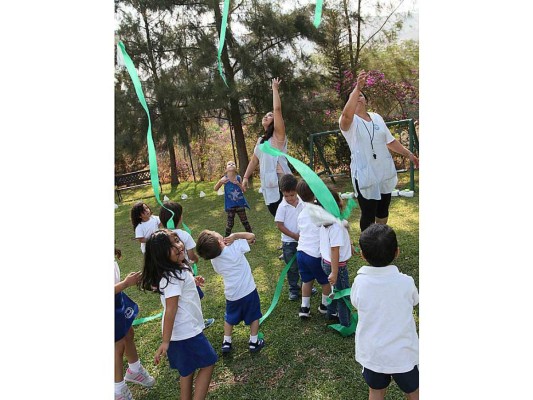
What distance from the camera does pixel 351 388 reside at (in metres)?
2.20

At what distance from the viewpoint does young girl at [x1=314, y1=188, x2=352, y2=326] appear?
96.0 inches

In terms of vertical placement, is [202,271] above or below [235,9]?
below

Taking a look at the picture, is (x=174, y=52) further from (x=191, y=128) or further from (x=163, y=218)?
(x=163, y=218)

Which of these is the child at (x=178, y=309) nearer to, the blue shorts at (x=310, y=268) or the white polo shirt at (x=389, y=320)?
the white polo shirt at (x=389, y=320)

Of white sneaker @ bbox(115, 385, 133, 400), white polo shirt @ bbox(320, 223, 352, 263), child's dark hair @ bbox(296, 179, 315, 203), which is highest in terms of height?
child's dark hair @ bbox(296, 179, 315, 203)

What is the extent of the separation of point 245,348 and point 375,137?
1.65m

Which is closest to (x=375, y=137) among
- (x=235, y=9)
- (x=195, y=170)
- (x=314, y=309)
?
(x=314, y=309)

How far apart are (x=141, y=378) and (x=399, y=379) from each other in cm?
149

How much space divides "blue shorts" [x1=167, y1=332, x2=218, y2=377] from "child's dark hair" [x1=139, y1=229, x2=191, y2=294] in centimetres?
28

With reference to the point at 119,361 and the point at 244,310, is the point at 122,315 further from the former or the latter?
the point at 244,310

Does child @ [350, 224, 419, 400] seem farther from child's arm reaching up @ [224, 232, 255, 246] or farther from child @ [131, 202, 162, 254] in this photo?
child @ [131, 202, 162, 254]

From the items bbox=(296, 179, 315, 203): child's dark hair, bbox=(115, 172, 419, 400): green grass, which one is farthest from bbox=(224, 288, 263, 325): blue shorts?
bbox=(296, 179, 315, 203): child's dark hair

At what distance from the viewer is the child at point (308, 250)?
9.10ft

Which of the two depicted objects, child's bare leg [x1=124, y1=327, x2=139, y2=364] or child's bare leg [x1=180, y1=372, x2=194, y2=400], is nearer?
child's bare leg [x1=180, y1=372, x2=194, y2=400]
